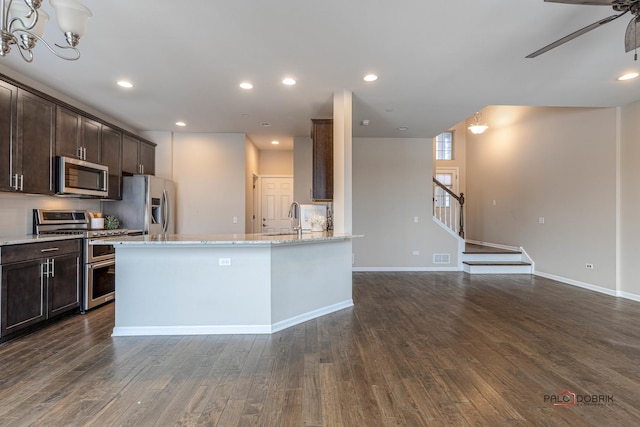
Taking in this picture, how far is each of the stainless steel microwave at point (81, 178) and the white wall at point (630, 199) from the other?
743 centimetres

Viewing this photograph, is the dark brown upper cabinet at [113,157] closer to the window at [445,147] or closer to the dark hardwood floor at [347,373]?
the dark hardwood floor at [347,373]

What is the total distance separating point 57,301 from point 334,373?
3.17 m

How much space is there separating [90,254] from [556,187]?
717 cm

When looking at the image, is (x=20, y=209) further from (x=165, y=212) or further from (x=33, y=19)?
(x=33, y=19)

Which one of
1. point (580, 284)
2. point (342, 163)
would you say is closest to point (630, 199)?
point (580, 284)

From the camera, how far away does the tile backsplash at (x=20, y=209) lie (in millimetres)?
3623

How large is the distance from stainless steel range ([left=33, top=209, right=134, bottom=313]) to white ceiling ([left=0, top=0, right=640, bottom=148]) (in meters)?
1.61

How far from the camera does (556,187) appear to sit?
5762 millimetres

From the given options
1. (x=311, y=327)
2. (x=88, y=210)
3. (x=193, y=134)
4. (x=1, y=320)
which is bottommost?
(x=311, y=327)

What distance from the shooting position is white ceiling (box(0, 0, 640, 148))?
8.18 feet

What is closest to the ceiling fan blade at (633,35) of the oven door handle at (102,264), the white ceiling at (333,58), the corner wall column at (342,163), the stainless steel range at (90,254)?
the white ceiling at (333,58)

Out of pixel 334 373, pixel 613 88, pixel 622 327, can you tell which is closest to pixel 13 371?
pixel 334 373

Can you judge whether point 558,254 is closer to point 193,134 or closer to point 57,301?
point 193,134

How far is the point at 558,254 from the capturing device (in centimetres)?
576
